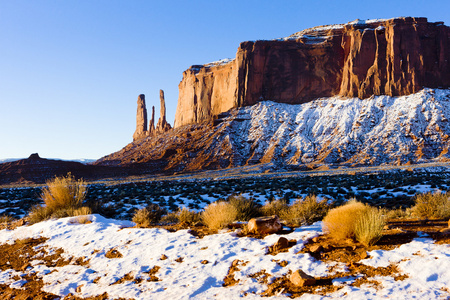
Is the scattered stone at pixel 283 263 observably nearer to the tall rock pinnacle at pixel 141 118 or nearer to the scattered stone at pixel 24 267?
the scattered stone at pixel 24 267

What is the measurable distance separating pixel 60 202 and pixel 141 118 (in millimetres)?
105631

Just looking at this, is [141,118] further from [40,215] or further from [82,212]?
[82,212]

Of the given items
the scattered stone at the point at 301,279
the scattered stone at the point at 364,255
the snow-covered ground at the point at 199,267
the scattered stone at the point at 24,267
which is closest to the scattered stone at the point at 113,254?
the snow-covered ground at the point at 199,267

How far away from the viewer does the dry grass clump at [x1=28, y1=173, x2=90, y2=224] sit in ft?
35.4

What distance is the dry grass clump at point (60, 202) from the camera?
10.8 m

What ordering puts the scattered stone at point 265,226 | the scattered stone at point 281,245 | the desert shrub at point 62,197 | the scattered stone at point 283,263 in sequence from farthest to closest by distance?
the desert shrub at point 62,197 < the scattered stone at point 265,226 < the scattered stone at point 281,245 < the scattered stone at point 283,263

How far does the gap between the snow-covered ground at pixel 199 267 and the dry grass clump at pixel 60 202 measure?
303cm

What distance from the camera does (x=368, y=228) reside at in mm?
5734

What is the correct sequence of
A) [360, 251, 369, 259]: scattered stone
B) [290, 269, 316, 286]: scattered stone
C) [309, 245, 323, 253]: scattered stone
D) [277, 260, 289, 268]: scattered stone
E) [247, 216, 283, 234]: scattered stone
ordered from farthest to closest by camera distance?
[247, 216, 283, 234]: scattered stone, [309, 245, 323, 253]: scattered stone, [277, 260, 289, 268]: scattered stone, [360, 251, 369, 259]: scattered stone, [290, 269, 316, 286]: scattered stone

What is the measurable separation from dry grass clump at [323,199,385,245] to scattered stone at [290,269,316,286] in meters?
1.55

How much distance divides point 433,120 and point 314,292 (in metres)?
60.7

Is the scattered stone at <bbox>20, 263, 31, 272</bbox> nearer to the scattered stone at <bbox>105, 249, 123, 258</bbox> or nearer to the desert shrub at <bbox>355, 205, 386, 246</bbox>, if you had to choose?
the scattered stone at <bbox>105, 249, 123, 258</bbox>

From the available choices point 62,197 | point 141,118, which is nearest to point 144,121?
point 141,118

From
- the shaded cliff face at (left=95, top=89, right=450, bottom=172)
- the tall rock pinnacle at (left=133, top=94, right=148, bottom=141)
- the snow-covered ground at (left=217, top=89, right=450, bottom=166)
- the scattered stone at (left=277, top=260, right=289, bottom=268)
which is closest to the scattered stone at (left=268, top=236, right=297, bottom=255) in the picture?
the scattered stone at (left=277, top=260, right=289, bottom=268)
